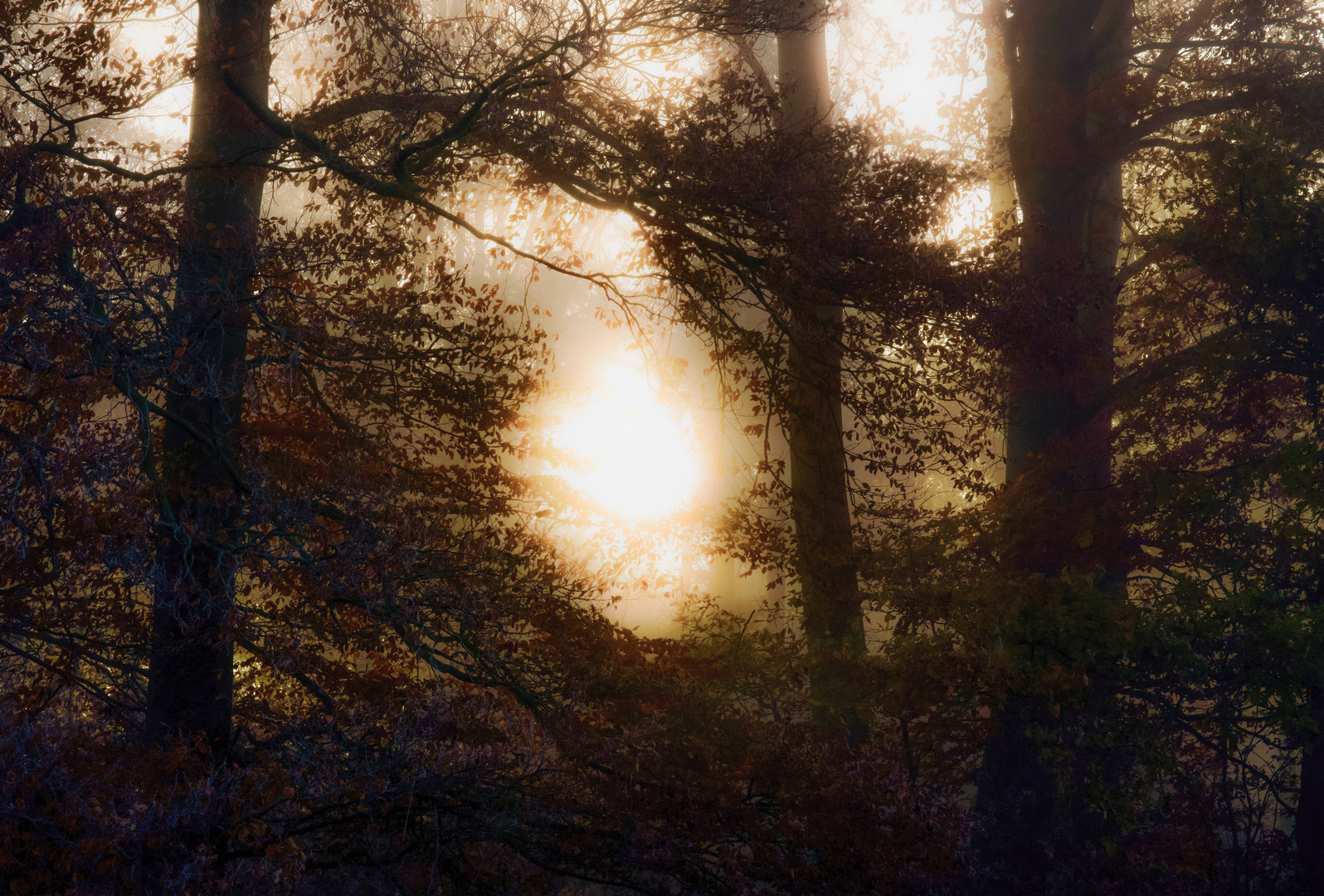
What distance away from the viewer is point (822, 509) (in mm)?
9688

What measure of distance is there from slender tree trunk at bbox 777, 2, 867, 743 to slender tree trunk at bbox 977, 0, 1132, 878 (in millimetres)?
1373

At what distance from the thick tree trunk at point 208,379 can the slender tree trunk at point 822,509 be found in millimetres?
4458

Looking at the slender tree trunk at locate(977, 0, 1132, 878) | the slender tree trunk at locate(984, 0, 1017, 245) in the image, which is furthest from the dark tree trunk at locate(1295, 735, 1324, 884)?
the slender tree trunk at locate(984, 0, 1017, 245)

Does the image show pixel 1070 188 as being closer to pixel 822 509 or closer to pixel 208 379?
pixel 822 509

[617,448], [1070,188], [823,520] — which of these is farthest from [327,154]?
[1070,188]

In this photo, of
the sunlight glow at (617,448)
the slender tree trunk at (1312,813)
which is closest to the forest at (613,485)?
the slender tree trunk at (1312,813)

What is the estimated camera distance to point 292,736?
5.60 meters

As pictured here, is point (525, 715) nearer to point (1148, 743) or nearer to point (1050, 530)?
point (1148, 743)

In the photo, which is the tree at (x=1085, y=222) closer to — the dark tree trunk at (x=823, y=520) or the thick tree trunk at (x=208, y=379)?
the dark tree trunk at (x=823, y=520)

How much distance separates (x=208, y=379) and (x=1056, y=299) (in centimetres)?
701

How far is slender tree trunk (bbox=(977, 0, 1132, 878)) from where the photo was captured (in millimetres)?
7312

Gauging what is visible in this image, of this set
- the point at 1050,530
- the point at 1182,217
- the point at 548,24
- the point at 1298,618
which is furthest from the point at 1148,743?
the point at 548,24

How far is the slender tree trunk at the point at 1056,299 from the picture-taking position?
288 inches

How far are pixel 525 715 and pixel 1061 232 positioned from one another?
777 centimetres
